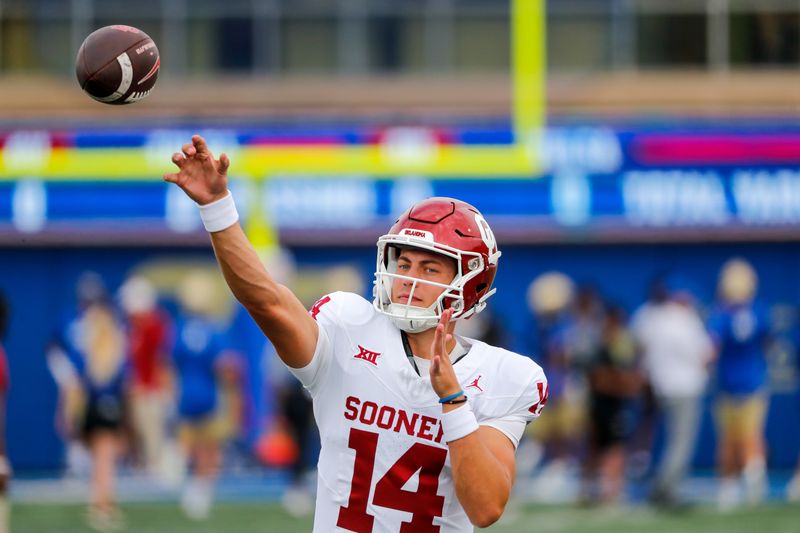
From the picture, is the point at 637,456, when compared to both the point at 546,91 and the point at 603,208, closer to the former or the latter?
the point at 603,208

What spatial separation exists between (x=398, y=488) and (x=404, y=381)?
28cm

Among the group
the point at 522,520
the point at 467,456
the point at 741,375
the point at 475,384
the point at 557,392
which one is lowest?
the point at 522,520

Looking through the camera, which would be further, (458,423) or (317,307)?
(317,307)

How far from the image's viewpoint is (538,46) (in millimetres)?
13273

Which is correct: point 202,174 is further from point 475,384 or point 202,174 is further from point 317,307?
point 475,384

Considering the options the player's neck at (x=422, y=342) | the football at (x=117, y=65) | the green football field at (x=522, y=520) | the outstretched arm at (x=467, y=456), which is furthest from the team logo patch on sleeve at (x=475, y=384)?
the green football field at (x=522, y=520)

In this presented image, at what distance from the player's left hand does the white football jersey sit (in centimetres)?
20

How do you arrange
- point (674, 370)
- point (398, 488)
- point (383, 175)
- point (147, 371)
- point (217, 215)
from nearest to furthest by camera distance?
1. point (217, 215)
2. point (398, 488)
3. point (674, 370)
4. point (147, 371)
5. point (383, 175)

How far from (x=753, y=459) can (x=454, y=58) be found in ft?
20.2

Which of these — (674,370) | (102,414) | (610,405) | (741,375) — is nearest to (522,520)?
(610,405)

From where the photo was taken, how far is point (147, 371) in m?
12.8

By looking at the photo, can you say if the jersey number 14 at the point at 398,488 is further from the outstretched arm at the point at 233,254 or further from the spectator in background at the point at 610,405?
the spectator in background at the point at 610,405

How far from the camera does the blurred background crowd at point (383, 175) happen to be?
46.4 feet

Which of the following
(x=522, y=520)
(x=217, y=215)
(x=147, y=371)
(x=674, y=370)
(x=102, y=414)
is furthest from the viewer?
(x=147, y=371)
